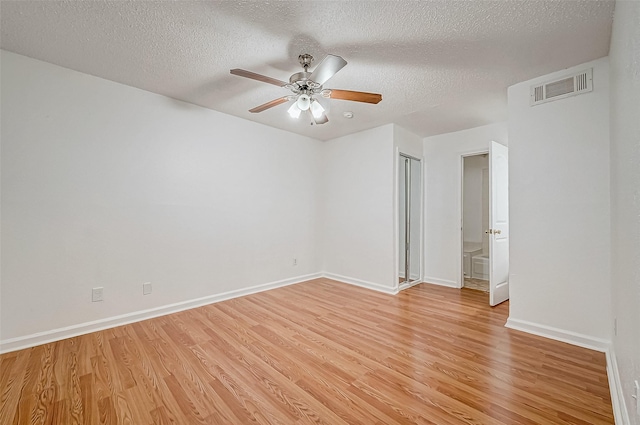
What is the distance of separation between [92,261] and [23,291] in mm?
505

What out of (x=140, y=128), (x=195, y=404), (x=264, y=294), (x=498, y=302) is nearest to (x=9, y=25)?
(x=140, y=128)

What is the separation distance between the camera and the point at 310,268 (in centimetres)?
479

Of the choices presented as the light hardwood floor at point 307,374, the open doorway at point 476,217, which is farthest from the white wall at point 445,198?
the light hardwood floor at point 307,374

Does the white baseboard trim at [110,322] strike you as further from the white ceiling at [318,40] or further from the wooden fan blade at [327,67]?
the wooden fan blade at [327,67]

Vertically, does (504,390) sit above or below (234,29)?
below

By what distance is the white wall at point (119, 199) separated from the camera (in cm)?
235

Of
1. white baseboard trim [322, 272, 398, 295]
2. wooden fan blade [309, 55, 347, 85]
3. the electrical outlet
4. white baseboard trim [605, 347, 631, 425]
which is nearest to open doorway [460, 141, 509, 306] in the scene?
white baseboard trim [322, 272, 398, 295]

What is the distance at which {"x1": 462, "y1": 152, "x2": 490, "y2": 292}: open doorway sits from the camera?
487 cm

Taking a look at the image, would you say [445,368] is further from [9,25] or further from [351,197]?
[9,25]

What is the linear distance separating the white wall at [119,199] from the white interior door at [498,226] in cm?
132

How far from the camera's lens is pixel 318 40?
208 centimetres

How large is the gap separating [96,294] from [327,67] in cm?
306

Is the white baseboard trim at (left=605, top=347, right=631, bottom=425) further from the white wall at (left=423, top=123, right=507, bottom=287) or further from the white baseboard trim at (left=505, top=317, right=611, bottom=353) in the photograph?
the white wall at (left=423, top=123, right=507, bottom=287)

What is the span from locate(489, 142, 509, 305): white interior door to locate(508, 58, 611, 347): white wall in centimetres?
63
